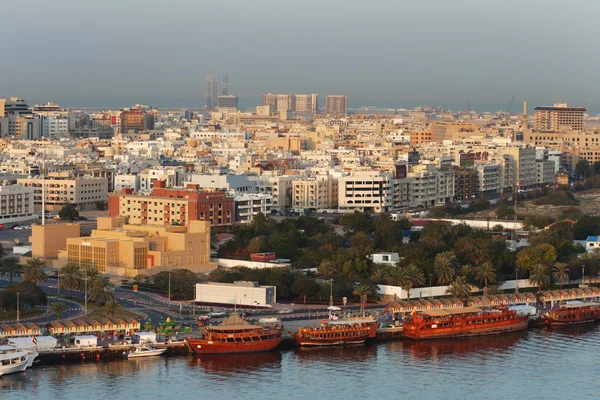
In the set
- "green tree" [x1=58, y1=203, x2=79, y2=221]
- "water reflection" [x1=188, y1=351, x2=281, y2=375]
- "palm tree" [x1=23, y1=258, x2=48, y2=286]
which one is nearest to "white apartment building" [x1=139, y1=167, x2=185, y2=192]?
"green tree" [x1=58, y1=203, x2=79, y2=221]

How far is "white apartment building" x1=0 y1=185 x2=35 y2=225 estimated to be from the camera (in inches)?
1549

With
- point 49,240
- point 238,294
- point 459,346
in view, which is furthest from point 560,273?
point 49,240

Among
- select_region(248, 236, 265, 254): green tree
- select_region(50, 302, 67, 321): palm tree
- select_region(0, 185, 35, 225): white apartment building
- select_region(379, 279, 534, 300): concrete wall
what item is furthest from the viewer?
select_region(0, 185, 35, 225): white apartment building

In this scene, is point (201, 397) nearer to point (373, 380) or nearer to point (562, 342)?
point (373, 380)

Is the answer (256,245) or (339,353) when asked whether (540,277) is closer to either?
(256,245)

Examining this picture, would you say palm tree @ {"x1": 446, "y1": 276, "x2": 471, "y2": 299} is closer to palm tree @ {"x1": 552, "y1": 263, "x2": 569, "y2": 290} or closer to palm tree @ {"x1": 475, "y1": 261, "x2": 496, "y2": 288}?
palm tree @ {"x1": 475, "y1": 261, "x2": 496, "y2": 288}

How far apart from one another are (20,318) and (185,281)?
3.92 meters

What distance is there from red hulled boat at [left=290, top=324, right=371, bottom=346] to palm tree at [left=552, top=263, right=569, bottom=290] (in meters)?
6.06

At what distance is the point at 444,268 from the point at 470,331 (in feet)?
9.48

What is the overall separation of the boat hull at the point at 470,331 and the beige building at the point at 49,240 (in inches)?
387

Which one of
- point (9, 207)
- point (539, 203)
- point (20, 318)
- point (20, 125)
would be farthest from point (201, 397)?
point (20, 125)

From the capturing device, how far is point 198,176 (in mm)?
42219

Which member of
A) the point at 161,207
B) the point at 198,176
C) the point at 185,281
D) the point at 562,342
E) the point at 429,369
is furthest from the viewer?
the point at 198,176

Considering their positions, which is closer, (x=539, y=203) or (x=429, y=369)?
(x=429, y=369)
